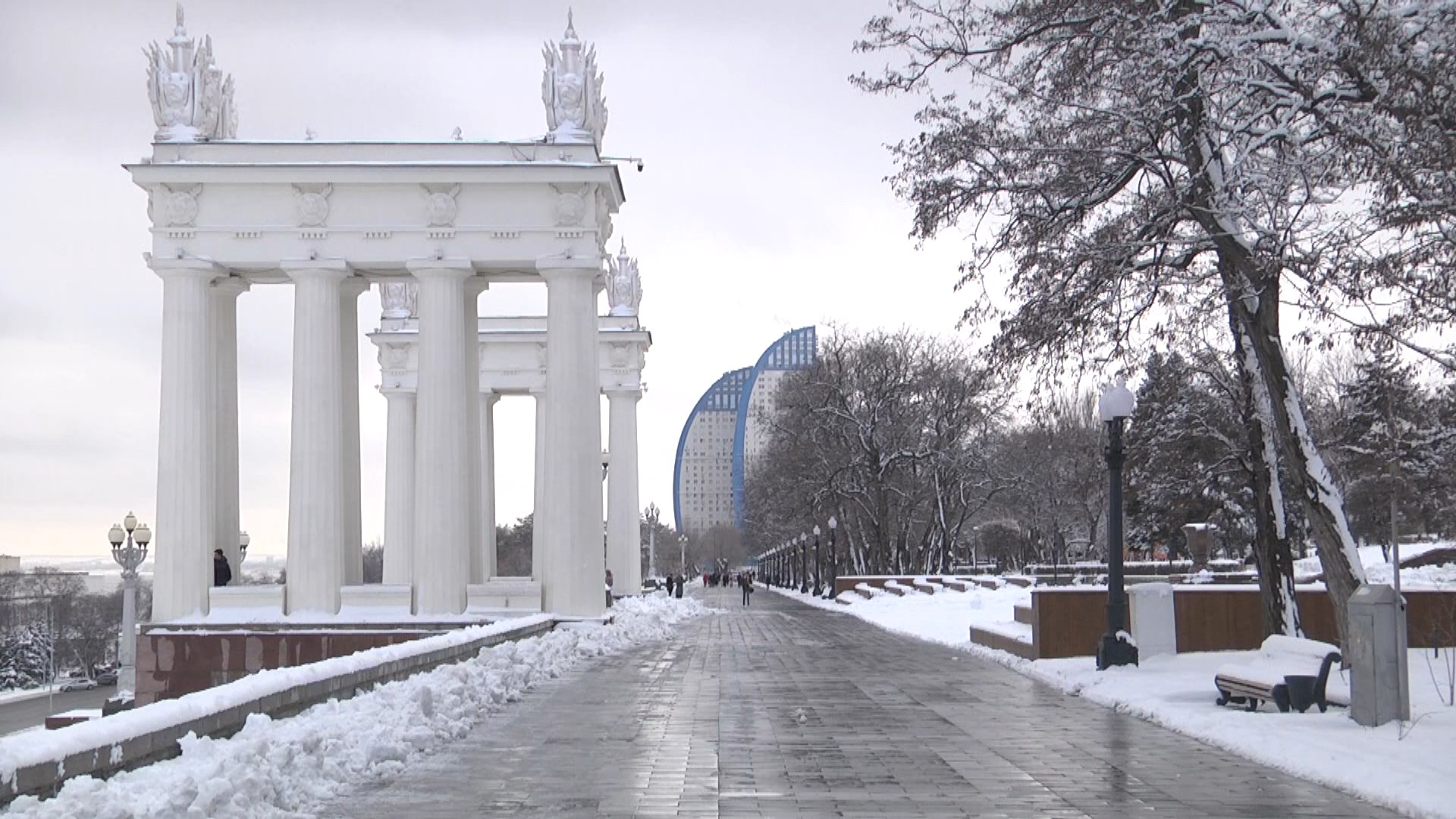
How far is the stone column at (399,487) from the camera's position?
47.8 m

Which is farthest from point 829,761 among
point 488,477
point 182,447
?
point 488,477

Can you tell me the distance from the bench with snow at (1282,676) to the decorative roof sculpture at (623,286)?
45.2m

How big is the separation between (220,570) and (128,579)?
10.8 ft

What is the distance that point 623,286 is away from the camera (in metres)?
59.8

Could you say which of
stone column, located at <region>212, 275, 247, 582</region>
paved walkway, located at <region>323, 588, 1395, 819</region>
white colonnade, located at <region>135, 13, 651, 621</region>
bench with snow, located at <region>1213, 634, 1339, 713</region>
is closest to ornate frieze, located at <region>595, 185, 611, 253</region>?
white colonnade, located at <region>135, 13, 651, 621</region>

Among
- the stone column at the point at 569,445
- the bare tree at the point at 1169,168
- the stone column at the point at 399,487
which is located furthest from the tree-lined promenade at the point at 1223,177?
the stone column at the point at 399,487

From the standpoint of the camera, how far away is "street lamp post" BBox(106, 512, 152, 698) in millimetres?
35344

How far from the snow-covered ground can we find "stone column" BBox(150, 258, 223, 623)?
2221cm

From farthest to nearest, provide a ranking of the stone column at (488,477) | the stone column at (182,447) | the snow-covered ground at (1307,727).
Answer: the stone column at (488,477) < the stone column at (182,447) < the snow-covered ground at (1307,727)

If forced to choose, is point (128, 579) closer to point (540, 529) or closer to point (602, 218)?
point (540, 529)

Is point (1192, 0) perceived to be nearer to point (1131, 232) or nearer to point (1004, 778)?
point (1131, 232)

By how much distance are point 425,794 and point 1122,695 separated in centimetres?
928

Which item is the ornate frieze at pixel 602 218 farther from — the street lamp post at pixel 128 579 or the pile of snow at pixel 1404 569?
the pile of snow at pixel 1404 569

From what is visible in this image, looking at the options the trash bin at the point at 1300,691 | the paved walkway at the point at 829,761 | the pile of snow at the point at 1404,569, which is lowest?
the paved walkway at the point at 829,761
